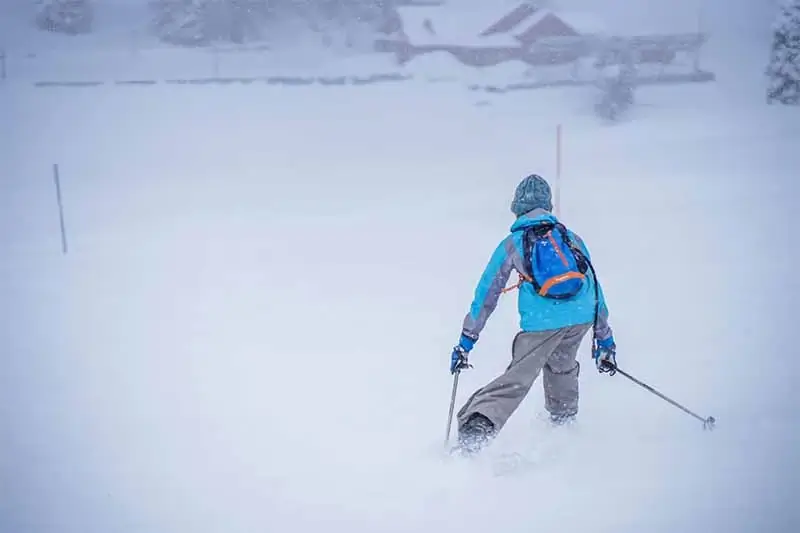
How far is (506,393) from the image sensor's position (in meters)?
3.68

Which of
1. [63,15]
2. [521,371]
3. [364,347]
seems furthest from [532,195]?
[63,15]

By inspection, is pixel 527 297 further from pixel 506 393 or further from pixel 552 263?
pixel 506 393

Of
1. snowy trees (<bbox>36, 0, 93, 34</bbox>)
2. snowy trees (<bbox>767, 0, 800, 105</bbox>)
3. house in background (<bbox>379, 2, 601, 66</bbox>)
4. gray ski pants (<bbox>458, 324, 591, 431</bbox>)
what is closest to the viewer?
gray ski pants (<bbox>458, 324, 591, 431</bbox>)

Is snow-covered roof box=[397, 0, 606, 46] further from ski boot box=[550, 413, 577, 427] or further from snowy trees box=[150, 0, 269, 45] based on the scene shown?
ski boot box=[550, 413, 577, 427]

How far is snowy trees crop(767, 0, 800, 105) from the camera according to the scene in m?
16.6

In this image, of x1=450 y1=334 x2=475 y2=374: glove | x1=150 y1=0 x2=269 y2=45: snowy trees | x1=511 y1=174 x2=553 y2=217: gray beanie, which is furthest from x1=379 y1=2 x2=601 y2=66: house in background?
x1=450 y1=334 x2=475 y2=374: glove

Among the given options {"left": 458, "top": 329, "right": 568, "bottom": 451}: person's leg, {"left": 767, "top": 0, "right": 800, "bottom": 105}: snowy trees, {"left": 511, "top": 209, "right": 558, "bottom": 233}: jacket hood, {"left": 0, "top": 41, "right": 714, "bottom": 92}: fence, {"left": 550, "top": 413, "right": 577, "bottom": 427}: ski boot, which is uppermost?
{"left": 0, "top": 41, "right": 714, "bottom": 92}: fence

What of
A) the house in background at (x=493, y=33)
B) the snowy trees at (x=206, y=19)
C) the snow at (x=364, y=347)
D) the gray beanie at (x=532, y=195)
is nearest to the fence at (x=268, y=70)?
the house in background at (x=493, y=33)

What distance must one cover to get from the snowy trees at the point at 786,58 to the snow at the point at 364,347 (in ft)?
7.97

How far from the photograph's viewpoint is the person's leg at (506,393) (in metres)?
3.65

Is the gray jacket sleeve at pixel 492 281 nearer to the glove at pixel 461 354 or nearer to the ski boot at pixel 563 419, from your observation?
the glove at pixel 461 354

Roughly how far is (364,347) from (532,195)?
2.86m

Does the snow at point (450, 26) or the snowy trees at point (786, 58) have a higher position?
the snow at point (450, 26)

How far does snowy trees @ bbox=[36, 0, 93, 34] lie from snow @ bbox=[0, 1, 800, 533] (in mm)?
8725
